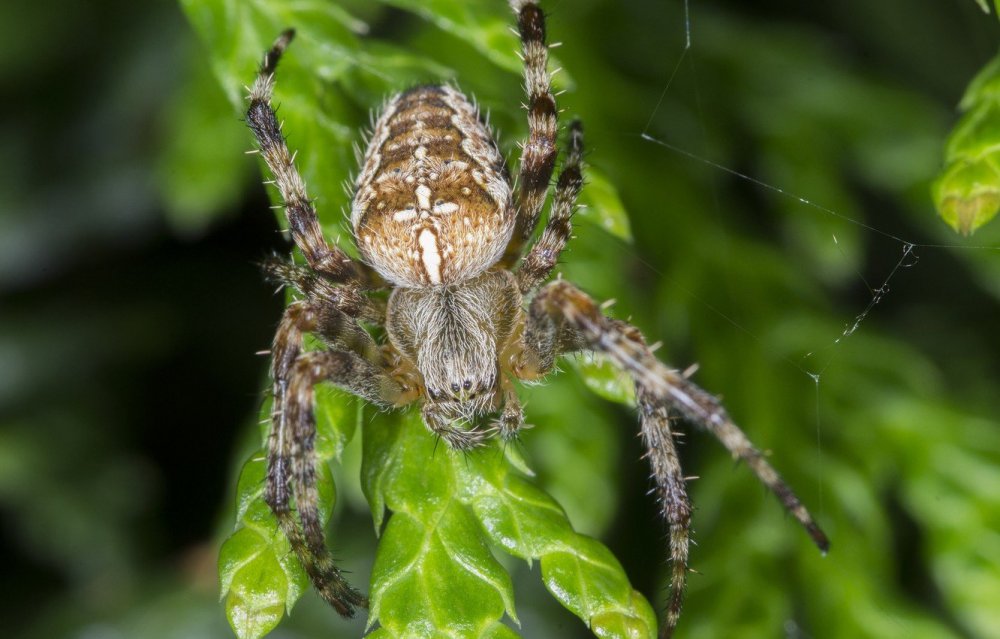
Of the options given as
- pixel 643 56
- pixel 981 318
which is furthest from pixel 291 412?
pixel 981 318

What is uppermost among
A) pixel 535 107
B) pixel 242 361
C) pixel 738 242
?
pixel 535 107

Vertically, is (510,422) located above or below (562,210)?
below

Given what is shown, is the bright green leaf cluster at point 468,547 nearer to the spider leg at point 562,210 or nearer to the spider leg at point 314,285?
the spider leg at point 314,285

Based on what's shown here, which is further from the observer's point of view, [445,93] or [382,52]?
[382,52]

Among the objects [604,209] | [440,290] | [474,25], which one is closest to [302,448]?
[440,290]

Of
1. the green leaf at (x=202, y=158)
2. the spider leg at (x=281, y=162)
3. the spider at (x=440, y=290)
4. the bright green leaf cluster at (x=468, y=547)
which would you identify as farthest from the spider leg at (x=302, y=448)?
the green leaf at (x=202, y=158)

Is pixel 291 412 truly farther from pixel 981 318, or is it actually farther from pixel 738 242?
pixel 981 318

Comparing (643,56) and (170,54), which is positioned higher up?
(643,56)

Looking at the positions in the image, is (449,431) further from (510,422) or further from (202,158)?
(202,158)
